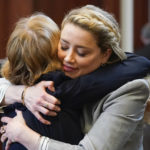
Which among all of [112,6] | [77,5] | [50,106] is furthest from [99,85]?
[112,6]

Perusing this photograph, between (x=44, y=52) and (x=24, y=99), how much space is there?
22 centimetres

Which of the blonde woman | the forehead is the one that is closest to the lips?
the blonde woman

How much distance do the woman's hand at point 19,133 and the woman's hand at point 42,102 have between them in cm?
6

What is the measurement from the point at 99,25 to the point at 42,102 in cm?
35

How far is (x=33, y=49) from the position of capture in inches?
46.9

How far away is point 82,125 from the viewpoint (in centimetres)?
126

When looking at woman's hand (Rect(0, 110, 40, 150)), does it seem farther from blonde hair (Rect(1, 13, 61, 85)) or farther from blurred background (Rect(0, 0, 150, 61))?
blurred background (Rect(0, 0, 150, 61))

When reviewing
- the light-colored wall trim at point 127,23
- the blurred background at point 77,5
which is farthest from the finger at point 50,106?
the light-colored wall trim at point 127,23

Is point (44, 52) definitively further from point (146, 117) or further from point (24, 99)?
point (146, 117)

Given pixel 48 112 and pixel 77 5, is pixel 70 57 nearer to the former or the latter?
pixel 48 112

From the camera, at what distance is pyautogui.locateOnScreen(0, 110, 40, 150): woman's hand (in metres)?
1.18

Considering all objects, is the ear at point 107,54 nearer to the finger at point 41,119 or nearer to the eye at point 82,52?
the eye at point 82,52

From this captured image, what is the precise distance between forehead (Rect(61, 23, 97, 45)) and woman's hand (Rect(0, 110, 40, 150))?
1.18 feet

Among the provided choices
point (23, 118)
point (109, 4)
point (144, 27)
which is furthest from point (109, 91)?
point (144, 27)
